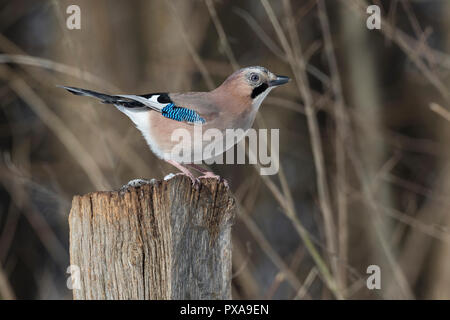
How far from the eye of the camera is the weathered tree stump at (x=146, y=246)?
127 inches

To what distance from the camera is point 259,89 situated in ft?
16.6

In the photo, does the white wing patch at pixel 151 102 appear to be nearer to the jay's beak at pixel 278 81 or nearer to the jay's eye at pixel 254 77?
the jay's eye at pixel 254 77

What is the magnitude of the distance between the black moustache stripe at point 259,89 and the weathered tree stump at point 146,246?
177cm

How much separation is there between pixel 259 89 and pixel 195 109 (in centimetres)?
60

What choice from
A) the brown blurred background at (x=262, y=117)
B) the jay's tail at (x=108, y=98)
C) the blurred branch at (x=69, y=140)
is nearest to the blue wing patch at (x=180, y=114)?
the jay's tail at (x=108, y=98)

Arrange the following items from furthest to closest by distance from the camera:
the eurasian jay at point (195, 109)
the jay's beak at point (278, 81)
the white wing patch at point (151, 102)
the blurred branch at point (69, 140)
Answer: the blurred branch at point (69, 140), the jay's beak at point (278, 81), the white wing patch at point (151, 102), the eurasian jay at point (195, 109)

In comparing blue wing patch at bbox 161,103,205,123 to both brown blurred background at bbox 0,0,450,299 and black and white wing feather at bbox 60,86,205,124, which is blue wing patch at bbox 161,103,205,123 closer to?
black and white wing feather at bbox 60,86,205,124

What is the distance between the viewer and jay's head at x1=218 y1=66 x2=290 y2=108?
4.98 meters

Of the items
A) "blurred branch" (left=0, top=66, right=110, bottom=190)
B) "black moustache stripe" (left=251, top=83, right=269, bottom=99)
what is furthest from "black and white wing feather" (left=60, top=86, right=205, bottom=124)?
"blurred branch" (left=0, top=66, right=110, bottom=190)

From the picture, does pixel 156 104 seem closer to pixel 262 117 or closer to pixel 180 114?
pixel 180 114
